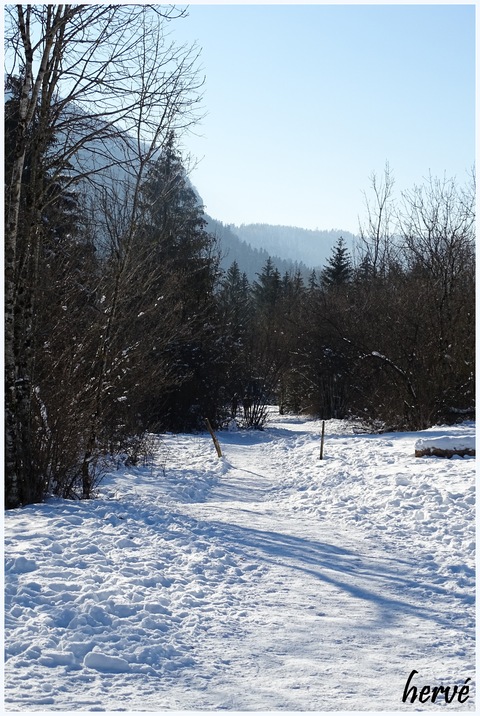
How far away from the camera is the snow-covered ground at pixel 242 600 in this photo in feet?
Result: 13.4

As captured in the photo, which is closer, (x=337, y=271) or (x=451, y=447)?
(x=451, y=447)

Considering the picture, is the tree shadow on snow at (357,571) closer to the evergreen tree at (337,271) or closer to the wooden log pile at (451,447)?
the wooden log pile at (451,447)

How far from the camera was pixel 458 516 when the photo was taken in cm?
873

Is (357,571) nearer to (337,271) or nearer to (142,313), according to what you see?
(142,313)

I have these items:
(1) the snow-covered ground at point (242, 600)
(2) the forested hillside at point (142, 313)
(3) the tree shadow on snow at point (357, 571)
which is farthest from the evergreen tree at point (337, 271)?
(3) the tree shadow on snow at point (357, 571)

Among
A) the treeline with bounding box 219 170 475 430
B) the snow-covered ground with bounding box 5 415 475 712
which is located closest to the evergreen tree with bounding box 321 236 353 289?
the treeline with bounding box 219 170 475 430

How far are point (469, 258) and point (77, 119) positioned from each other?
2015cm

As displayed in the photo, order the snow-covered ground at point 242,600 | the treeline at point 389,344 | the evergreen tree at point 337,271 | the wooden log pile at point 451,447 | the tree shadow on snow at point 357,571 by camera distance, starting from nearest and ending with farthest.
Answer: the snow-covered ground at point 242,600 < the tree shadow on snow at point 357,571 < the wooden log pile at point 451,447 < the treeline at point 389,344 < the evergreen tree at point 337,271

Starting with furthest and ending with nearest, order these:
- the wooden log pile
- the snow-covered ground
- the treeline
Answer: the treeline, the wooden log pile, the snow-covered ground

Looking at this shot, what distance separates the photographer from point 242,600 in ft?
19.2

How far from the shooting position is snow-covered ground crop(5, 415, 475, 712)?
4082 mm

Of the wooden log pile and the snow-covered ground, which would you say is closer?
the snow-covered ground

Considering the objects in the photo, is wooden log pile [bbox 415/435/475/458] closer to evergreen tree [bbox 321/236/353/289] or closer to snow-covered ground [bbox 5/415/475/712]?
snow-covered ground [bbox 5/415/475/712]

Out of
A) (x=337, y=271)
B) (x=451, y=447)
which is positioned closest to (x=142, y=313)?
(x=451, y=447)
